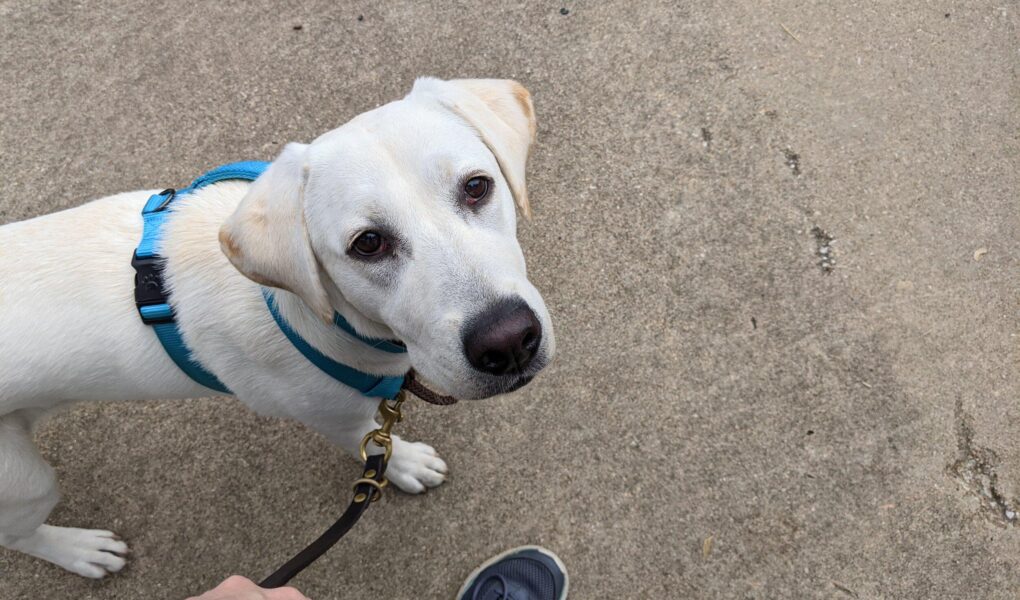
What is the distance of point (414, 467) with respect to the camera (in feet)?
9.62

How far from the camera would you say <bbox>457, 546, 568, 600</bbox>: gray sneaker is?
2.79 m

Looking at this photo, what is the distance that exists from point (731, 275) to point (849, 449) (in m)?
0.96

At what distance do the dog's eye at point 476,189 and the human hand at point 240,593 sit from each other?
122 centimetres

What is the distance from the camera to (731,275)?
327cm

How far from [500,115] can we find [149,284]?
125cm

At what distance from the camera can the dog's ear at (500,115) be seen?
1.99 m

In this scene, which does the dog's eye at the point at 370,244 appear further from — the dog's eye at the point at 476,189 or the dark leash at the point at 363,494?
the dark leash at the point at 363,494

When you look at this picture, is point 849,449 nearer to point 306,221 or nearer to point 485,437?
point 485,437

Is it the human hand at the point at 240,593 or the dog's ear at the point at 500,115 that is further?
the dog's ear at the point at 500,115

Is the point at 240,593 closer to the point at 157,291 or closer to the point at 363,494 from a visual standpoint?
the point at 363,494

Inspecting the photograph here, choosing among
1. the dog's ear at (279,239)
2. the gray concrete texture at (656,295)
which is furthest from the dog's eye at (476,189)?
the gray concrete texture at (656,295)

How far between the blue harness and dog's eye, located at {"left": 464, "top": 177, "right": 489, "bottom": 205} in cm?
57

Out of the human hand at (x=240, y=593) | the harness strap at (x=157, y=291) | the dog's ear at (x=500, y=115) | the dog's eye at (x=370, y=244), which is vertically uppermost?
the dog's ear at (x=500, y=115)

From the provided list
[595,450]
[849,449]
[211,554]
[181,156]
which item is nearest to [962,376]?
[849,449]
